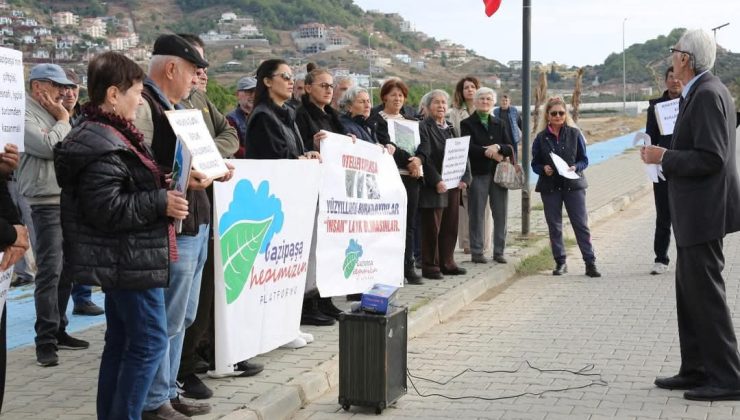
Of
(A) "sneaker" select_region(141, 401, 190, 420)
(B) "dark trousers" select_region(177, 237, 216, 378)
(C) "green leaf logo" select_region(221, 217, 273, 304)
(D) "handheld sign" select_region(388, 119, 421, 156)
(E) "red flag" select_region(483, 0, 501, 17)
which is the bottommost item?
(A) "sneaker" select_region(141, 401, 190, 420)

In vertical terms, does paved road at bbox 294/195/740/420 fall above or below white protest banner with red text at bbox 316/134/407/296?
below

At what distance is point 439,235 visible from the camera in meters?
11.3

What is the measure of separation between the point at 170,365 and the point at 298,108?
138 inches

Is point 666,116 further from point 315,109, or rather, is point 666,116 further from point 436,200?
point 315,109

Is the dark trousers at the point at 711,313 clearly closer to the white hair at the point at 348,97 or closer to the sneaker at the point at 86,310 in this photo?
the white hair at the point at 348,97

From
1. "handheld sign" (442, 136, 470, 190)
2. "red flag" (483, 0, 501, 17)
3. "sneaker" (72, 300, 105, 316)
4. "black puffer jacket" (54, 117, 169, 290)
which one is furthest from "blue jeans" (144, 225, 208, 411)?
"red flag" (483, 0, 501, 17)

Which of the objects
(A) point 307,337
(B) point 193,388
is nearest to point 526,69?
(A) point 307,337

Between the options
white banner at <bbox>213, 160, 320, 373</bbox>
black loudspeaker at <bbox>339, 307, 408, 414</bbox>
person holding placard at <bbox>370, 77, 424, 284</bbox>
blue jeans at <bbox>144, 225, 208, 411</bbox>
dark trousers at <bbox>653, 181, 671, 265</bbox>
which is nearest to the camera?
blue jeans at <bbox>144, 225, 208, 411</bbox>

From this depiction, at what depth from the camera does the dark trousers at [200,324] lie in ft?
21.0

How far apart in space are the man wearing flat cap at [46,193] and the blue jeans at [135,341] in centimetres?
231

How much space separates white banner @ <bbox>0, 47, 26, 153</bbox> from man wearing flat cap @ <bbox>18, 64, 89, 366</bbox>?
1.81 metres

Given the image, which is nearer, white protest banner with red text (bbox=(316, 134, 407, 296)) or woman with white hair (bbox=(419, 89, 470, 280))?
white protest banner with red text (bbox=(316, 134, 407, 296))

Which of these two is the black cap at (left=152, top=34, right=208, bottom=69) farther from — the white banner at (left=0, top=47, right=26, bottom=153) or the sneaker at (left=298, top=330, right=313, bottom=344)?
the sneaker at (left=298, top=330, right=313, bottom=344)

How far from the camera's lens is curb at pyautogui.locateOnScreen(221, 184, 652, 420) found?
240 inches
